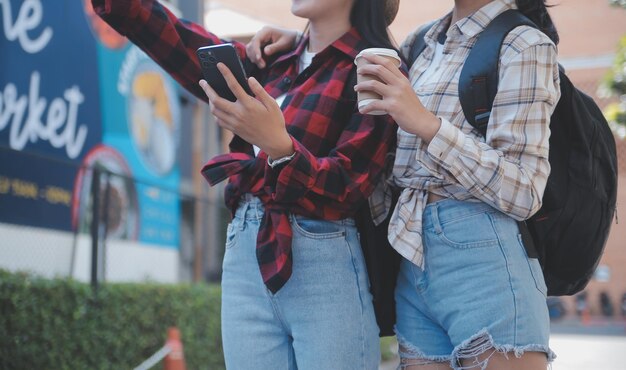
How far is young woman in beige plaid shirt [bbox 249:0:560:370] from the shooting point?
1894mm

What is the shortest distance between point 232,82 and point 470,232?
68 cm

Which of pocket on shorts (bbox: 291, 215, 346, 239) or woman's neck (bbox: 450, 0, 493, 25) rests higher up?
woman's neck (bbox: 450, 0, 493, 25)

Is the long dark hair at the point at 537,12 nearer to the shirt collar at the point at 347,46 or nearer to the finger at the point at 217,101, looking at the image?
the shirt collar at the point at 347,46

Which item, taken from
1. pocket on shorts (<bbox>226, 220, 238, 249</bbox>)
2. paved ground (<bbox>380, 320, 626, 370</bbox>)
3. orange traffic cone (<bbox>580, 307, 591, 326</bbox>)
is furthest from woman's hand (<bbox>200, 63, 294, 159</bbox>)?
orange traffic cone (<bbox>580, 307, 591, 326</bbox>)

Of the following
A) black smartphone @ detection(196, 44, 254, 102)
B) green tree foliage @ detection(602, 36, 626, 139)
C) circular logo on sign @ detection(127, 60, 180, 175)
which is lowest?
black smartphone @ detection(196, 44, 254, 102)

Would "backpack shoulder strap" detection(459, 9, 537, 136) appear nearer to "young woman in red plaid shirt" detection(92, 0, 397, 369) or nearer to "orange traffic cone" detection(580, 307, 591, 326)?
"young woman in red plaid shirt" detection(92, 0, 397, 369)

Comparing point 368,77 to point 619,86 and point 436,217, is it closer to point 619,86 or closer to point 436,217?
point 436,217

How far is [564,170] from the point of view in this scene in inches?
81.7

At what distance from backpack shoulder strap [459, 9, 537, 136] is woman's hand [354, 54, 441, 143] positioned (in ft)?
0.46

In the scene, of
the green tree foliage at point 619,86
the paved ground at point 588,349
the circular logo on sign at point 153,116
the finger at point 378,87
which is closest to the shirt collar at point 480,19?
the finger at point 378,87

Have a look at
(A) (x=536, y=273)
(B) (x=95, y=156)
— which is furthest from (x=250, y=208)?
(B) (x=95, y=156)

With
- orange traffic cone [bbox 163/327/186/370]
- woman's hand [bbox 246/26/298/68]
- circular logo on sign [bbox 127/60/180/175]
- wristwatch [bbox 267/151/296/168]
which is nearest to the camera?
wristwatch [bbox 267/151/296/168]

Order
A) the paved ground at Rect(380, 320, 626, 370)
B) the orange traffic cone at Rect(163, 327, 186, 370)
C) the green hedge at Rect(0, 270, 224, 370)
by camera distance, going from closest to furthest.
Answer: the green hedge at Rect(0, 270, 224, 370), the orange traffic cone at Rect(163, 327, 186, 370), the paved ground at Rect(380, 320, 626, 370)

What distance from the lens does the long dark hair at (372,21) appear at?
2.36 meters
